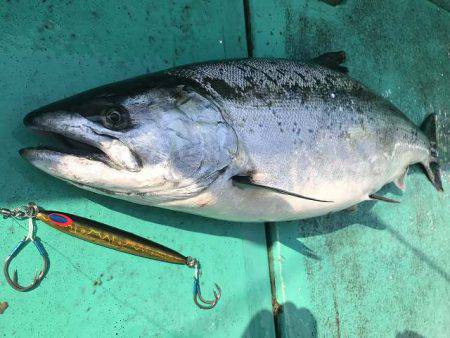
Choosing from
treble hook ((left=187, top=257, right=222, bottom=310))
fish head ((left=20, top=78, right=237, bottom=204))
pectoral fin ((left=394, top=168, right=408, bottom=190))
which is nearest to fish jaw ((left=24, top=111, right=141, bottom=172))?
fish head ((left=20, top=78, right=237, bottom=204))

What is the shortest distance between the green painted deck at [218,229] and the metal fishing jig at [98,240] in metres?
0.03

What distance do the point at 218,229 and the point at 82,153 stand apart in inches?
30.1

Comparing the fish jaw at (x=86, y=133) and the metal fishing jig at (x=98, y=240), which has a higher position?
the fish jaw at (x=86, y=133)

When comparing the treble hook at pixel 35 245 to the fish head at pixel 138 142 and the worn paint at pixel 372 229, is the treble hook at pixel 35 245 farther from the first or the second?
the worn paint at pixel 372 229

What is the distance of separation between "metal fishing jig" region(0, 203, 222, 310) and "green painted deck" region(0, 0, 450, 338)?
1.3 inches

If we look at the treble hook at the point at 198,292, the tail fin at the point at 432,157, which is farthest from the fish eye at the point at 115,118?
the tail fin at the point at 432,157

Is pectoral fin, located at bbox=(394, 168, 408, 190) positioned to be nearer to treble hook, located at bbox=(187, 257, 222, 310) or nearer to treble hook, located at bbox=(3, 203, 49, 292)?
treble hook, located at bbox=(187, 257, 222, 310)

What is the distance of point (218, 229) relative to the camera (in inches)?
72.9

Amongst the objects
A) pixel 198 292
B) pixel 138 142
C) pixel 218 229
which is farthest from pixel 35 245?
pixel 218 229

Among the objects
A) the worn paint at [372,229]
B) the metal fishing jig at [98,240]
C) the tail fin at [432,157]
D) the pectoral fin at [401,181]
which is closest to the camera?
the metal fishing jig at [98,240]

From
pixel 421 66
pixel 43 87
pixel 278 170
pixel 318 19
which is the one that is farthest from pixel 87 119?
pixel 421 66

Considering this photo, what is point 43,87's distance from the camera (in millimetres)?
1490

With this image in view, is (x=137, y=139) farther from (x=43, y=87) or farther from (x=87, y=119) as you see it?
(x=43, y=87)

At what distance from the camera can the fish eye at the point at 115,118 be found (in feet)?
4.22
